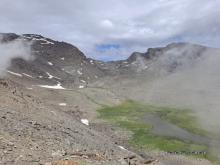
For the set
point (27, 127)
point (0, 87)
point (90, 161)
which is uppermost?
point (0, 87)

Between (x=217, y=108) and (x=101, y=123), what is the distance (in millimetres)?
72686

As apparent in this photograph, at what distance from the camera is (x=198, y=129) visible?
137250mm

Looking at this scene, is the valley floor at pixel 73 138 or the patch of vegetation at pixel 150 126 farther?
the patch of vegetation at pixel 150 126

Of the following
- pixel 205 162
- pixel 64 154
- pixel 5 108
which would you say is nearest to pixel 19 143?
pixel 64 154

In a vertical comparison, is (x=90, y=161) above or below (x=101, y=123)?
below

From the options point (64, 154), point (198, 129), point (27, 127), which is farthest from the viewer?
point (198, 129)

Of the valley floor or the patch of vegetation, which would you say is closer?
the valley floor

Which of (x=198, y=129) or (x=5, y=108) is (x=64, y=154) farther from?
(x=198, y=129)

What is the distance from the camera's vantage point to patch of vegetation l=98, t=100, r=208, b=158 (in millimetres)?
107812

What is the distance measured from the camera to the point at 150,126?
145m

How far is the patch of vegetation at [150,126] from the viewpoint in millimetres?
107812

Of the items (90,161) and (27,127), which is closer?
(90,161)

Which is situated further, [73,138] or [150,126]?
[150,126]

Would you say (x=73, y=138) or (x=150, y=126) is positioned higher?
(x=150, y=126)
